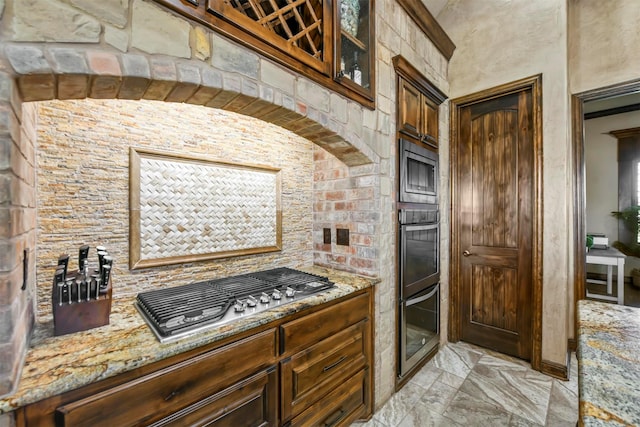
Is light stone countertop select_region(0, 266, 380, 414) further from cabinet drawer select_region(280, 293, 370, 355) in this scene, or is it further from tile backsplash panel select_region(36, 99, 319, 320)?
tile backsplash panel select_region(36, 99, 319, 320)

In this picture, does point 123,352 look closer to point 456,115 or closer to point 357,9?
point 357,9

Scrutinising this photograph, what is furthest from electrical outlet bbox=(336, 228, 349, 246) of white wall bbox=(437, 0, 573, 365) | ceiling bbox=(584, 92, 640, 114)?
ceiling bbox=(584, 92, 640, 114)

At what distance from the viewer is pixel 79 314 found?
103 centimetres

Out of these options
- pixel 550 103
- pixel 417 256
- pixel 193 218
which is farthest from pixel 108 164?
pixel 550 103

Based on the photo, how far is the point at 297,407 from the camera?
142 centimetres

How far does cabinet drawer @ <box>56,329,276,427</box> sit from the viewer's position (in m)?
0.83

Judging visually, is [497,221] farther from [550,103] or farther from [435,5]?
[435,5]

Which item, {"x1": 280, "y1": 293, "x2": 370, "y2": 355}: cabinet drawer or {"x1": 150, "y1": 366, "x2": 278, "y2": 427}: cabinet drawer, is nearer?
{"x1": 150, "y1": 366, "x2": 278, "y2": 427}: cabinet drawer

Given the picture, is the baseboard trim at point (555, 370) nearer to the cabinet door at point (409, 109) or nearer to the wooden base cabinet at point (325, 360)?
the wooden base cabinet at point (325, 360)

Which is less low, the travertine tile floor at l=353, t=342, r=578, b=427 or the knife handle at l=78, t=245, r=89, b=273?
the knife handle at l=78, t=245, r=89, b=273

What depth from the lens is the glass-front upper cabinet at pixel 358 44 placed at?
183 centimetres

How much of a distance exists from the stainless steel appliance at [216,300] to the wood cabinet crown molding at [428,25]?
2.35 meters

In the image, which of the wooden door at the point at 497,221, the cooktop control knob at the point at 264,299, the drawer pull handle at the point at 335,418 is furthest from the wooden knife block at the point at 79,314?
the wooden door at the point at 497,221

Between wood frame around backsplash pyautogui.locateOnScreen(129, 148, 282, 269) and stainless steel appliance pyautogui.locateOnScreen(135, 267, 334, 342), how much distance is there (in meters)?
0.17
